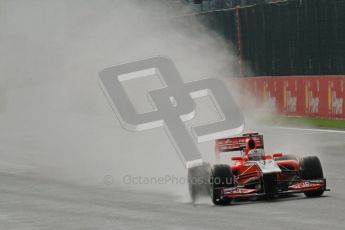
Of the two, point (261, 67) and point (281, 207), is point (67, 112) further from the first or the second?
point (281, 207)

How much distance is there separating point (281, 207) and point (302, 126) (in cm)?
1766

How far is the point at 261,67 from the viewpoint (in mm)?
37625

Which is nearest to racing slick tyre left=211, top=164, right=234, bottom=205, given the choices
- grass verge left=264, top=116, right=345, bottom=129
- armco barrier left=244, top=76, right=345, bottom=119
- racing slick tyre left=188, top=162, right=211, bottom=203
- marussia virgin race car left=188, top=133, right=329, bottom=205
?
marussia virgin race car left=188, top=133, right=329, bottom=205

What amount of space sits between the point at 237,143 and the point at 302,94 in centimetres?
1717

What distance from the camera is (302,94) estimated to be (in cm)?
3409

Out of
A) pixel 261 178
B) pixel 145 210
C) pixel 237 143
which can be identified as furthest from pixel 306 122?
pixel 145 210

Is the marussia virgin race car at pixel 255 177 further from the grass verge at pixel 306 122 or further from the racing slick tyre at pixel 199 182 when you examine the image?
the grass verge at pixel 306 122

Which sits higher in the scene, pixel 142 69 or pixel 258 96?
pixel 142 69

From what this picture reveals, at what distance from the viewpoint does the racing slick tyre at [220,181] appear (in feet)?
51.8

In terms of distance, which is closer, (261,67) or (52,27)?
(52,27)

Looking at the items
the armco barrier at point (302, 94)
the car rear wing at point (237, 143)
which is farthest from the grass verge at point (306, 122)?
the car rear wing at point (237, 143)

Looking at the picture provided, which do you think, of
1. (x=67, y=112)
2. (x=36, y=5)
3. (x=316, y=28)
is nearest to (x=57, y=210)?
(x=36, y=5)

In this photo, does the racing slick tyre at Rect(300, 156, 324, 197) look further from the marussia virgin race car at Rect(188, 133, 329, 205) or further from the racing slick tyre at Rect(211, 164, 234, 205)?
the racing slick tyre at Rect(211, 164, 234, 205)

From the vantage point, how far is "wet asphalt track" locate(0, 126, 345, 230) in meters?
14.0
